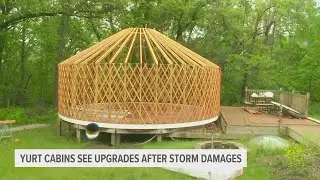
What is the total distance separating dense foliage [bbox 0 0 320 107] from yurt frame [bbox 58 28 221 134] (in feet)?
9.96

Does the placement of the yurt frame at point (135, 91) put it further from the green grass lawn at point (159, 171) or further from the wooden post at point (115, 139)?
the green grass lawn at point (159, 171)

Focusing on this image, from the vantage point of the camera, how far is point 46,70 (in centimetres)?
1806

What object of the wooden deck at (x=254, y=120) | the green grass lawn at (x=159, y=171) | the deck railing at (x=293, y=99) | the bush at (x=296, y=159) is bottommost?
the green grass lawn at (x=159, y=171)

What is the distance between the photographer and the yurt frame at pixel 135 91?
863 cm

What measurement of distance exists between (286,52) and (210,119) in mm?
10130

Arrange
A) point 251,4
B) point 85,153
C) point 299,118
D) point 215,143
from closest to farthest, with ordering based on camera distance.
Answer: point 85,153 → point 215,143 → point 299,118 → point 251,4

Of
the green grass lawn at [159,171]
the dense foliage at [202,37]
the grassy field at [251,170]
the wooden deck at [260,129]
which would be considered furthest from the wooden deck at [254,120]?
the dense foliage at [202,37]

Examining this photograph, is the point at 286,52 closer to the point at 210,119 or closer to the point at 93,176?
the point at 210,119

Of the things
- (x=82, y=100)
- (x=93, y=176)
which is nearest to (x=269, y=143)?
(x=93, y=176)

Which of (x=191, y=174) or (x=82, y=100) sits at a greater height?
(x=82, y=100)

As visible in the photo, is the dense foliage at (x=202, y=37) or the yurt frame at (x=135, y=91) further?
the dense foliage at (x=202, y=37)

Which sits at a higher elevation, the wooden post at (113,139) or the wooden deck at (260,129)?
the wooden deck at (260,129)

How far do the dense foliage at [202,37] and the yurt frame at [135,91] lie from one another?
9.96 feet

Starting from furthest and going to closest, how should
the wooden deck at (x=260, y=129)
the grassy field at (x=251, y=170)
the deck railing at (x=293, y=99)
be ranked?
the deck railing at (x=293, y=99) < the wooden deck at (x=260, y=129) < the grassy field at (x=251, y=170)
